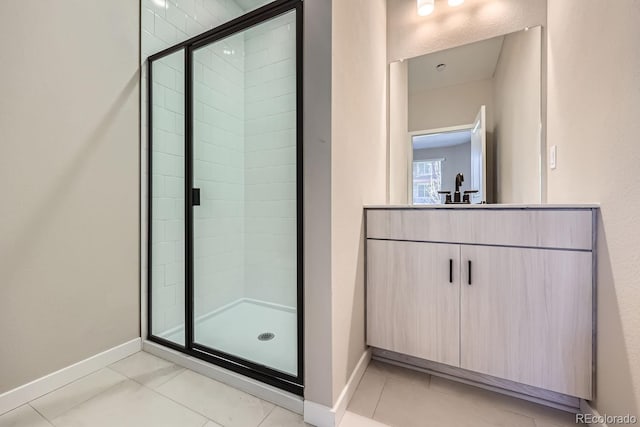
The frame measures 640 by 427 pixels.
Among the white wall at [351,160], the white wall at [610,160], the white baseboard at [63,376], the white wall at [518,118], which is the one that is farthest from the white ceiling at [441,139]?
the white baseboard at [63,376]

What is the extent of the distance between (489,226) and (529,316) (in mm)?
431

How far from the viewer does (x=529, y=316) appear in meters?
1.20

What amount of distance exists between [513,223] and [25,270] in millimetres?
2343

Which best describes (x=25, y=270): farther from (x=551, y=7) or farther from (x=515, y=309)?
(x=551, y=7)

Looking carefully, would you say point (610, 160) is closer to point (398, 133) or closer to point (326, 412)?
point (398, 133)

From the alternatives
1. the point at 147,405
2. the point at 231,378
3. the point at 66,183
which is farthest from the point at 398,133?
the point at 147,405

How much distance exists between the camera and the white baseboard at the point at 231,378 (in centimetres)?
124

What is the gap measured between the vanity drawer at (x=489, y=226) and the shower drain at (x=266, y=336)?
1.00 metres

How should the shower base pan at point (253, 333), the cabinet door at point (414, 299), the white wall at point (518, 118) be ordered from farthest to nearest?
1. the white wall at point (518, 118)
2. the shower base pan at point (253, 333)
3. the cabinet door at point (414, 299)

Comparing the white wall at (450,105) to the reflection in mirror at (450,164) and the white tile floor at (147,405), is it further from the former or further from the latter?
the white tile floor at (147,405)

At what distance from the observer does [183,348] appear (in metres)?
1.62

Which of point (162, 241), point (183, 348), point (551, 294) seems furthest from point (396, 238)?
point (162, 241)

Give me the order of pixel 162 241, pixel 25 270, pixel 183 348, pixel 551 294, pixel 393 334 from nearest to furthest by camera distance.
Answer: pixel 551 294 < pixel 25 270 < pixel 393 334 < pixel 183 348 < pixel 162 241

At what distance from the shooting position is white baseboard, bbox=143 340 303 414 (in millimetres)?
1237
